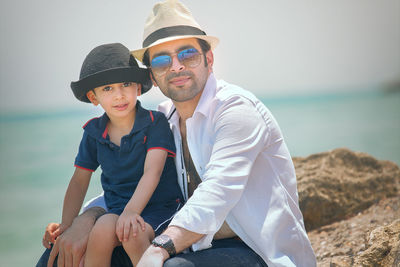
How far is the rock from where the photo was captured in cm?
412

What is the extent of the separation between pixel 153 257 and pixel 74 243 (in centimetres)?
58

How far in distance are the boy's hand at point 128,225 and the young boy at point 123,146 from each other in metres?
0.12

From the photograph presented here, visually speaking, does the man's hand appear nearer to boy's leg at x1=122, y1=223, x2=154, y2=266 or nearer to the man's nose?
boy's leg at x1=122, y1=223, x2=154, y2=266

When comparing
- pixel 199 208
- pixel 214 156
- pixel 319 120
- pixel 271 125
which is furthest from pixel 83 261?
pixel 319 120

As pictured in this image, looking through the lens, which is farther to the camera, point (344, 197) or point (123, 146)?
point (344, 197)

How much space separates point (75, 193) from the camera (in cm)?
289

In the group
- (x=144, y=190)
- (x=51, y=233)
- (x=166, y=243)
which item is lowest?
(x=51, y=233)

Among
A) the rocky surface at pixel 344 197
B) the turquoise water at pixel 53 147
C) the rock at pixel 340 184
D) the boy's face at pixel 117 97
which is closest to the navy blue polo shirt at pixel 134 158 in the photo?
the boy's face at pixel 117 97

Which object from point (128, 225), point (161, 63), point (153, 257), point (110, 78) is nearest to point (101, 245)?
point (128, 225)

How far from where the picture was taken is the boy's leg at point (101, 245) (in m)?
2.28

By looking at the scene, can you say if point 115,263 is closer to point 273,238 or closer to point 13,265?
point 273,238

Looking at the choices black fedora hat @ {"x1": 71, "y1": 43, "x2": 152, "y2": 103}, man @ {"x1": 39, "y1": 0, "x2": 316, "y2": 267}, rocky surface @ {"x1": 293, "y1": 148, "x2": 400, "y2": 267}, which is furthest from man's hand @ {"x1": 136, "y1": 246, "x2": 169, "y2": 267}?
rocky surface @ {"x1": 293, "y1": 148, "x2": 400, "y2": 267}

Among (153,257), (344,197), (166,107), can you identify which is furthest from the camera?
(344,197)

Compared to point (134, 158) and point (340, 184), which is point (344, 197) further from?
point (134, 158)
